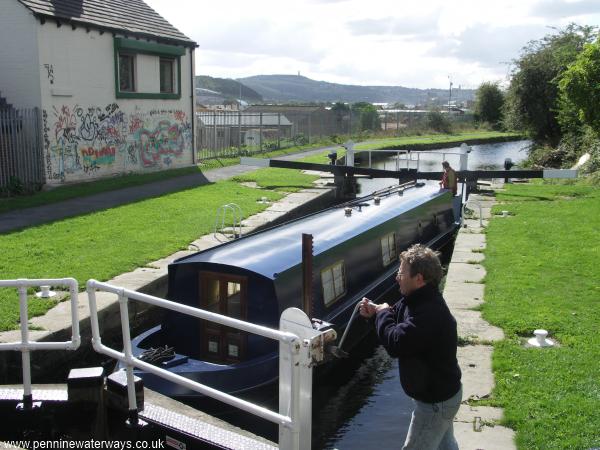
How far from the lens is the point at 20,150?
17.1 metres

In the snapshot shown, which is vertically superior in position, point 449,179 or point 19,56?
point 19,56

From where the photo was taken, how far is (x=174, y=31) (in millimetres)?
23844

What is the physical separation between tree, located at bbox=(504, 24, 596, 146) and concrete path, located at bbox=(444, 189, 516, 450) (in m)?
21.7

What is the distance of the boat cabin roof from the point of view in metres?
7.28

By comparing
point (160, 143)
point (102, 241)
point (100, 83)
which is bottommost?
point (102, 241)

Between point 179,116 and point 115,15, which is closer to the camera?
point 115,15

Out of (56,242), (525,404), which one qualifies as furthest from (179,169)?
(525,404)

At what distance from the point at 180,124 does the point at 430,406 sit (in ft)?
69.2

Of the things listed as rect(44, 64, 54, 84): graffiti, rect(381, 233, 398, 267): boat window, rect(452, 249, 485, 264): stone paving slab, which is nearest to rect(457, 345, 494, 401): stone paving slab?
rect(381, 233, 398, 267): boat window

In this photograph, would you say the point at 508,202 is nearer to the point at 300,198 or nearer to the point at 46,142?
the point at 300,198

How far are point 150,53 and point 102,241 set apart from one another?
1218 cm

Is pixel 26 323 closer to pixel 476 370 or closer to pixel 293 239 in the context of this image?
pixel 293 239

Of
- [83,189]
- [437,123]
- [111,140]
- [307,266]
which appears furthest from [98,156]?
[437,123]

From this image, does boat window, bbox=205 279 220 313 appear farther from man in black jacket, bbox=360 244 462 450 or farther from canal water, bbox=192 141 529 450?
man in black jacket, bbox=360 244 462 450
